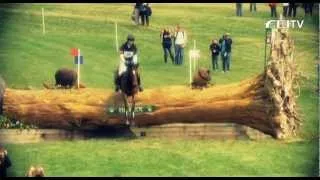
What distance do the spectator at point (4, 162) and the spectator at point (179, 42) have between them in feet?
9.38

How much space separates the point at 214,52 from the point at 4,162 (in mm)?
3475

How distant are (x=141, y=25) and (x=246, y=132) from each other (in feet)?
7.35

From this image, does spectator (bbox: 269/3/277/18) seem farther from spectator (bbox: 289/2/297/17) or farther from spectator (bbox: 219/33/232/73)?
spectator (bbox: 219/33/232/73)

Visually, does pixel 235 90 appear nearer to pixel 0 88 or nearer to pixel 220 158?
pixel 220 158

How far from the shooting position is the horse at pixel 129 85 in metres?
12.0

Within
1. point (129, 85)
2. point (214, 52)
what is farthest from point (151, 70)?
point (214, 52)

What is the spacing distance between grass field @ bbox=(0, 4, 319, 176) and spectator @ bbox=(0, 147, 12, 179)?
101mm

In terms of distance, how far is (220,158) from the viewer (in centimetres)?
1205

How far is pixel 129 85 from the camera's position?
39.5ft

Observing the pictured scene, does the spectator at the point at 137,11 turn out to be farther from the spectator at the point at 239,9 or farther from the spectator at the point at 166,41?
the spectator at the point at 239,9

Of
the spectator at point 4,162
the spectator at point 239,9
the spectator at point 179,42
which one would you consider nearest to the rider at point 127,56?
the spectator at point 179,42

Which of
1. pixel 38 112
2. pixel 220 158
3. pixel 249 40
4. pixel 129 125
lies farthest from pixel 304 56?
pixel 38 112

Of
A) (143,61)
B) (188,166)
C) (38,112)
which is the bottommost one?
(188,166)

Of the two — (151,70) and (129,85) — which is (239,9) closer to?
(151,70)
